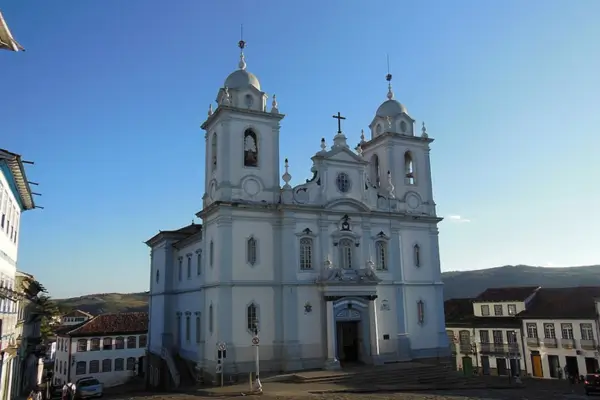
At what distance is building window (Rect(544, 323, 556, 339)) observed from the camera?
130ft

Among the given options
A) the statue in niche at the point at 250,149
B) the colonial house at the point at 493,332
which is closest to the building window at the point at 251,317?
the statue in niche at the point at 250,149

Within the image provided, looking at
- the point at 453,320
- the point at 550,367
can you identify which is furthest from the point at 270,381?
the point at 453,320

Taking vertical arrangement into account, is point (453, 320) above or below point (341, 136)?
below

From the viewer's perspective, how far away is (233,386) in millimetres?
23359

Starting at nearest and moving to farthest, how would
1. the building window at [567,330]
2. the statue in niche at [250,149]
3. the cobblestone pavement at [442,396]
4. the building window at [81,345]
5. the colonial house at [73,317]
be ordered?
the cobblestone pavement at [442,396]
the statue in niche at [250,149]
the building window at [567,330]
the building window at [81,345]
the colonial house at [73,317]

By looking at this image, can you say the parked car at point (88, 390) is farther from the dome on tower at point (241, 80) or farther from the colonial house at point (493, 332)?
the colonial house at point (493, 332)

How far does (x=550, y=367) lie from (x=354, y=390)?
24542mm

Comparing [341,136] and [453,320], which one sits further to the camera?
[453,320]

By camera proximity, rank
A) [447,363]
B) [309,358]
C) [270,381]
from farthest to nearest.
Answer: [447,363], [309,358], [270,381]

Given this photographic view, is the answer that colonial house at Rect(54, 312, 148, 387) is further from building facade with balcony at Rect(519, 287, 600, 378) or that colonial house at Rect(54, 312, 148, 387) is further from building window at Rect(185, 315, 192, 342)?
building facade with balcony at Rect(519, 287, 600, 378)

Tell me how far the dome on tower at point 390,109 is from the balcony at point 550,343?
22.2 metres

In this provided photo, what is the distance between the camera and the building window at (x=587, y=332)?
123 ft

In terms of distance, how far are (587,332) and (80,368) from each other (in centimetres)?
4425

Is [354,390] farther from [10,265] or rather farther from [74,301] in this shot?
[74,301]
